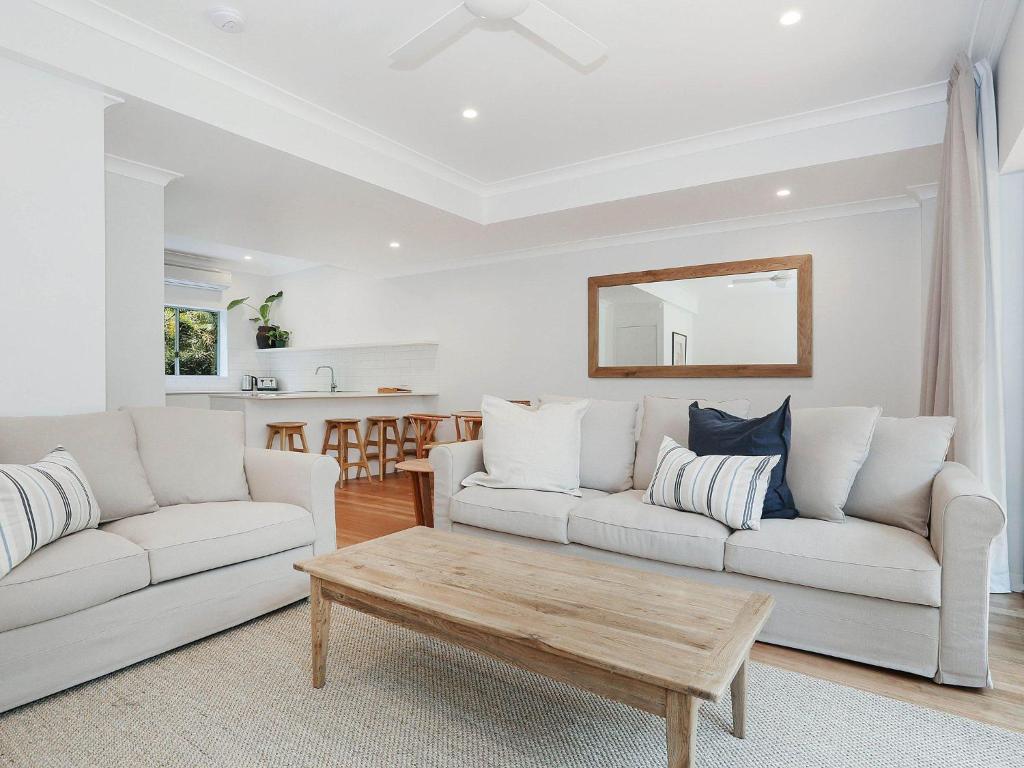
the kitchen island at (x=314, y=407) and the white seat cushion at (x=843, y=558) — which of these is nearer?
the white seat cushion at (x=843, y=558)

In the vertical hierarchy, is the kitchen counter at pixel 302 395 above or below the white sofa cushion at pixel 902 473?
above

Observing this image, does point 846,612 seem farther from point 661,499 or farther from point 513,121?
point 513,121

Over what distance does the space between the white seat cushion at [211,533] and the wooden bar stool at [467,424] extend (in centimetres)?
315

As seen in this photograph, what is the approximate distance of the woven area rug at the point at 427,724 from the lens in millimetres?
1638

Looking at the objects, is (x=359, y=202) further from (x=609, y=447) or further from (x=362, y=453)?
(x=362, y=453)

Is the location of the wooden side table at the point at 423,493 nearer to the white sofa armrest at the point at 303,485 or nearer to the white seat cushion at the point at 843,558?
the white sofa armrest at the point at 303,485

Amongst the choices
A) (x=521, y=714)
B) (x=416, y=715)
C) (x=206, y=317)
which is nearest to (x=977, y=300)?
(x=521, y=714)

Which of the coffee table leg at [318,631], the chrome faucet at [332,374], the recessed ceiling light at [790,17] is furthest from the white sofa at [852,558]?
the chrome faucet at [332,374]

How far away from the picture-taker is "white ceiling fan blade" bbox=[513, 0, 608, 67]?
7.32ft

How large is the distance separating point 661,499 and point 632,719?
1.07m

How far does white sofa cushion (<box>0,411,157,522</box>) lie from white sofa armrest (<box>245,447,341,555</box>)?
1.56ft

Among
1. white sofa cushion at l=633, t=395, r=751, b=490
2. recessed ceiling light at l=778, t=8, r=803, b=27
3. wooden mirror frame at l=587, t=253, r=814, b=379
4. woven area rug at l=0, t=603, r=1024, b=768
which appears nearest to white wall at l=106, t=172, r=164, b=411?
woven area rug at l=0, t=603, r=1024, b=768

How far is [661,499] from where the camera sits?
8.87 feet

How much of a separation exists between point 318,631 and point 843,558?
188 centimetres
